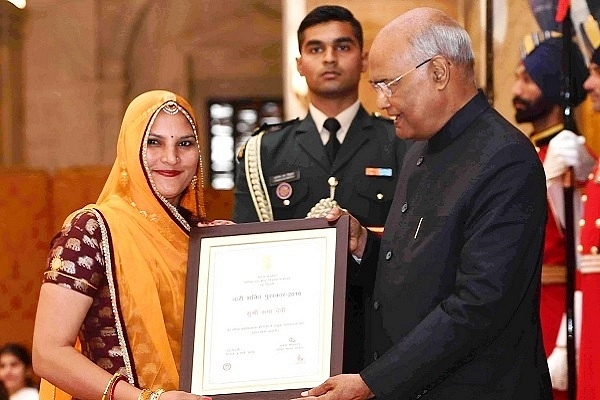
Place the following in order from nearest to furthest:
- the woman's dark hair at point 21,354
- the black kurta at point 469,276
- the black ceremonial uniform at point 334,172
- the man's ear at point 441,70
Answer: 1. the black kurta at point 469,276
2. the man's ear at point 441,70
3. the black ceremonial uniform at point 334,172
4. the woman's dark hair at point 21,354

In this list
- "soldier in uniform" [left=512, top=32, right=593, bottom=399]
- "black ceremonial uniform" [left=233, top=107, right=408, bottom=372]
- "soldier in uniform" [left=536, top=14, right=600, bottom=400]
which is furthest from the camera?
"soldier in uniform" [left=512, top=32, right=593, bottom=399]

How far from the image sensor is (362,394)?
3.15 m

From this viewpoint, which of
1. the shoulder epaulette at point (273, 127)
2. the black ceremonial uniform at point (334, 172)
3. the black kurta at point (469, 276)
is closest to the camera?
the black kurta at point (469, 276)

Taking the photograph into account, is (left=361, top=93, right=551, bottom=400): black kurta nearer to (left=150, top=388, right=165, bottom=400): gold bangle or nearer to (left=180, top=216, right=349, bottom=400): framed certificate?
(left=180, top=216, right=349, bottom=400): framed certificate

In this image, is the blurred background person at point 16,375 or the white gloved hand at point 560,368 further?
the blurred background person at point 16,375

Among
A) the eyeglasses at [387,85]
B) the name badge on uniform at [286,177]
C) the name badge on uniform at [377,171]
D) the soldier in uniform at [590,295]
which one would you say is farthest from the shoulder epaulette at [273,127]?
the eyeglasses at [387,85]

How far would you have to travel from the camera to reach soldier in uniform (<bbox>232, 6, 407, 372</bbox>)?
4324mm

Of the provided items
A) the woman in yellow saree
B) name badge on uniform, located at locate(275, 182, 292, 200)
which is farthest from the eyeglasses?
name badge on uniform, located at locate(275, 182, 292, 200)

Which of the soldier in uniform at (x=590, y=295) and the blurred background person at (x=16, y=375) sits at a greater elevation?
the soldier in uniform at (x=590, y=295)

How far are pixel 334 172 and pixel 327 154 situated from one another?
0.09 m

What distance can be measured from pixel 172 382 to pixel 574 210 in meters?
2.04

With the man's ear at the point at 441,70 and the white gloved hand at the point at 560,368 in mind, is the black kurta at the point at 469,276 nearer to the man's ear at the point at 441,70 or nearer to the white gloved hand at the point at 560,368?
the man's ear at the point at 441,70

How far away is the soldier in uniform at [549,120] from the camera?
4941 mm

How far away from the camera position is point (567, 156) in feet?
15.8
